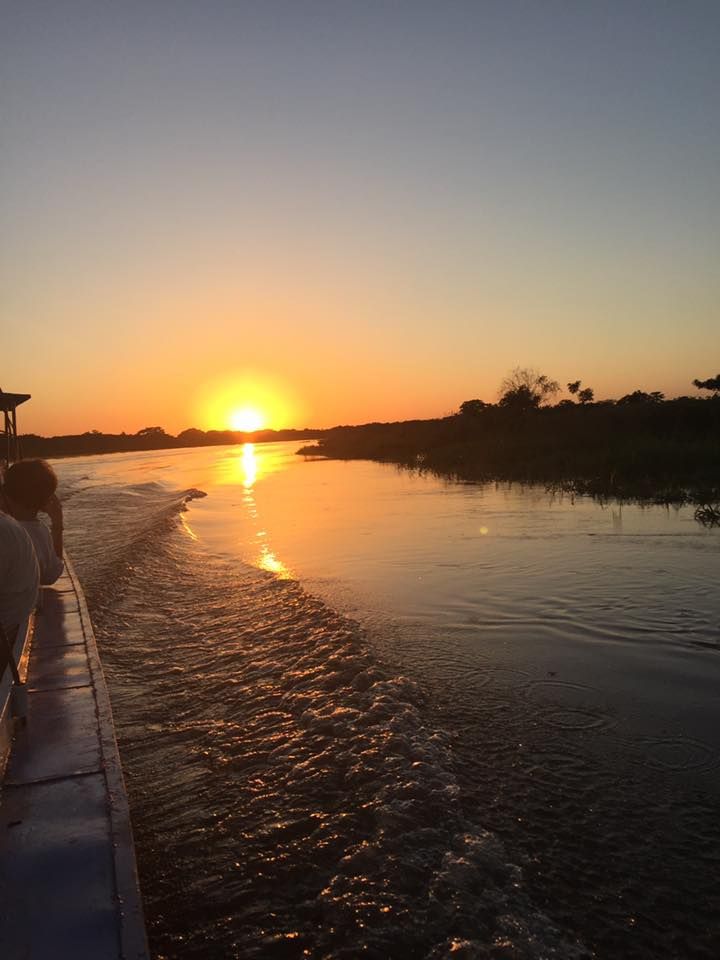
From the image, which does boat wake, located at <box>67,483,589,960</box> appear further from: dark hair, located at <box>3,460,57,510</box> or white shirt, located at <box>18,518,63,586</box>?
dark hair, located at <box>3,460,57,510</box>

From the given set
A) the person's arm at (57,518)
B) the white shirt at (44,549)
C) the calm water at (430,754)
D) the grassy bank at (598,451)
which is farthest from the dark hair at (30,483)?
the grassy bank at (598,451)

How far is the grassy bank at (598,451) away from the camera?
18.2 metres

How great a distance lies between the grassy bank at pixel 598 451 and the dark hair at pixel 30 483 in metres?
13.4

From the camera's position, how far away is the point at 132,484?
3444 centimetres

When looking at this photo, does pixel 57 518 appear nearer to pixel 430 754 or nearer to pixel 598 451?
pixel 430 754

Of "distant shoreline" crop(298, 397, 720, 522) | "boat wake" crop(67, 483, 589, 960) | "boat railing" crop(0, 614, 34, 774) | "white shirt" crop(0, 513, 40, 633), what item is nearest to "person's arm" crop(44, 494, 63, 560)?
"boat wake" crop(67, 483, 589, 960)

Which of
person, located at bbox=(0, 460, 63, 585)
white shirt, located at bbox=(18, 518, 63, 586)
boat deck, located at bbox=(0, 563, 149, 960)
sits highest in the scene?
person, located at bbox=(0, 460, 63, 585)

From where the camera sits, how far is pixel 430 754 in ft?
14.6

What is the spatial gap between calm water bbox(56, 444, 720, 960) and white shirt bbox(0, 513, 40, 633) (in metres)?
1.38

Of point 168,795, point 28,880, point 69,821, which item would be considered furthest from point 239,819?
point 28,880

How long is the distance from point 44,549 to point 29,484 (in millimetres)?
1228

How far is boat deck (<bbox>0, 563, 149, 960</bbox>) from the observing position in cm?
229

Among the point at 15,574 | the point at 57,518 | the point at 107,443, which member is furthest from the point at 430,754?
the point at 107,443

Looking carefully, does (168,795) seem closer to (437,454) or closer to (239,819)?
(239,819)
